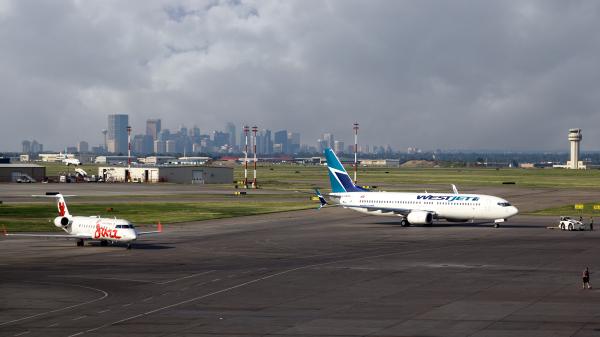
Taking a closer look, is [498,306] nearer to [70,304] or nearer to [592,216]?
[70,304]

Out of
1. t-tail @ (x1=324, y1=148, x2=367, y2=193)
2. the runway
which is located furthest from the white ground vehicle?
t-tail @ (x1=324, y1=148, x2=367, y2=193)

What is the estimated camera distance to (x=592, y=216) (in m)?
121

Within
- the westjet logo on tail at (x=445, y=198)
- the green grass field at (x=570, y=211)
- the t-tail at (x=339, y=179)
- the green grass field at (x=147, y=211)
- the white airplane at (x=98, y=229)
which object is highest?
the t-tail at (x=339, y=179)

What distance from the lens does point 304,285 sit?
2304 inches

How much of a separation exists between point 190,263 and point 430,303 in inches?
965

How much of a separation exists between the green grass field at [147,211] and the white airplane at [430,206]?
20.3m

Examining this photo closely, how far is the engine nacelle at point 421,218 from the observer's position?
341 feet

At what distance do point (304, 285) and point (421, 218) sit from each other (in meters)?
47.5

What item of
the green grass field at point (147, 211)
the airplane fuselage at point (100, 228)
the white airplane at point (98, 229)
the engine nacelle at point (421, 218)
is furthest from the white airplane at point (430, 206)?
the airplane fuselage at point (100, 228)

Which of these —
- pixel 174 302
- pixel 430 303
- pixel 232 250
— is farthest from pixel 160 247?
pixel 430 303

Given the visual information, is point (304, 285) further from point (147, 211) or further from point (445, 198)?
point (147, 211)

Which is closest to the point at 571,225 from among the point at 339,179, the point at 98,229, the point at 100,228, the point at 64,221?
the point at 339,179

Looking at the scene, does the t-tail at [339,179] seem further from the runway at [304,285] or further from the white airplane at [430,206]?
the runway at [304,285]

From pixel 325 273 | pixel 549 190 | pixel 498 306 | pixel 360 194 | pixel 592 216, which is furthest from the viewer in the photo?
pixel 549 190
